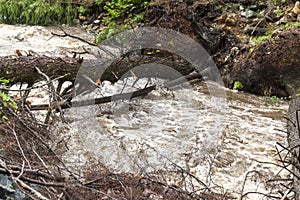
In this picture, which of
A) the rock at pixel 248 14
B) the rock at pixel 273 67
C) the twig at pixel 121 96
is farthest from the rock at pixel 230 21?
the twig at pixel 121 96

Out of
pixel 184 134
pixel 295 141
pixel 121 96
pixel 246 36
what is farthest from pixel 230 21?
pixel 295 141

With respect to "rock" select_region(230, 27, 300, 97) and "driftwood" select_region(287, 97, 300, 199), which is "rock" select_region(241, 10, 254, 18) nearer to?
"rock" select_region(230, 27, 300, 97)

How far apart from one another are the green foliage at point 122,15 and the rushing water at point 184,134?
10.5ft

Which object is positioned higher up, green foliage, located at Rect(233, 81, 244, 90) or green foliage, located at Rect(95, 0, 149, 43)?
green foliage, located at Rect(95, 0, 149, 43)

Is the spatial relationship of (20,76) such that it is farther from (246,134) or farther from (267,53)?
(267,53)

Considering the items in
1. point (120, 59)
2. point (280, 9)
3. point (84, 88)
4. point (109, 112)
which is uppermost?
point (280, 9)

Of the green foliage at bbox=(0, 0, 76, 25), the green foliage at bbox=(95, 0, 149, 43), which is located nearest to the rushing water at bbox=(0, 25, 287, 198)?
the green foliage at bbox=(95, 0, 149, 43)

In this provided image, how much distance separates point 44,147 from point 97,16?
337 inches

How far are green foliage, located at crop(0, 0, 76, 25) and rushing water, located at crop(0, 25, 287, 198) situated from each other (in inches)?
229

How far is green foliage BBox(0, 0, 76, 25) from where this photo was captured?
11.1 m

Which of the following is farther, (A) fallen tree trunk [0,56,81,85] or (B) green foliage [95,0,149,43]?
(B) green foliage [95,0,149,43]

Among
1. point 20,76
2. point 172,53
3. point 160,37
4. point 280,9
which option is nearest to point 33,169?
point 20,76

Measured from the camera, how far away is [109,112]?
5.73 m

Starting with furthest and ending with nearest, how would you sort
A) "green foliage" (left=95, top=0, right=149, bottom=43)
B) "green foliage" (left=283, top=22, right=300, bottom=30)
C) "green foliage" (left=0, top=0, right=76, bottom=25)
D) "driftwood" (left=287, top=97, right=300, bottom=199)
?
1. "green foliage" (left=0, top=0, right=76, bottom=25)
2. "green foliage" (left=95, top=0, right=149, bottom=43)
3. "green foliage" (left=283, top=22, right=300, bottom=30)
4. "driftwood" (left=287, top=97, right=300, bottom=199)
